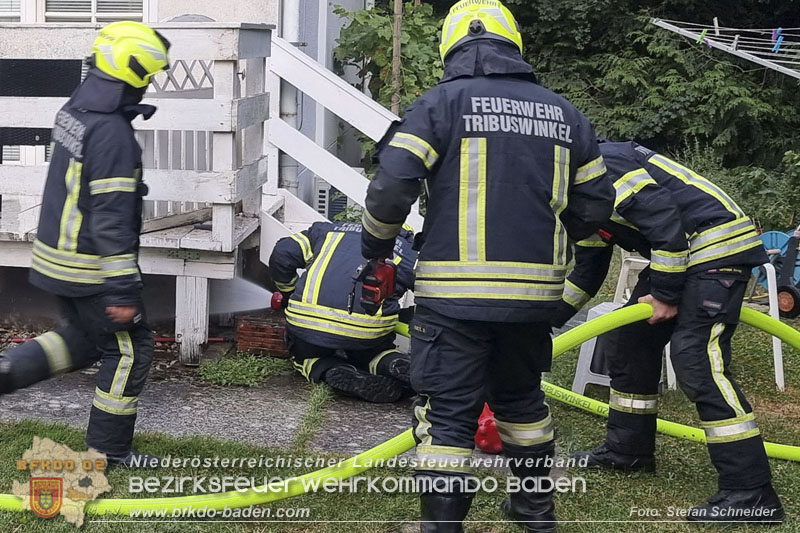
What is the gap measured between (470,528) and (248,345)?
2.40 meters

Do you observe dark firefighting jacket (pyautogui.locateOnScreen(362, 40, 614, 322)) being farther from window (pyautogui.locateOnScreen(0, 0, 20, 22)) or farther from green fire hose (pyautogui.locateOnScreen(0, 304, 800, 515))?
window (pyautogui.locateOnScreen(0, 0, 20, 22))

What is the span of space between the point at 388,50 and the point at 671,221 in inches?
237

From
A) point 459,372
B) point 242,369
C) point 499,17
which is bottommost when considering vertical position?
point 242,369

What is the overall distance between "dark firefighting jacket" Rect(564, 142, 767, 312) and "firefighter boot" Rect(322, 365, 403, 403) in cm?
164

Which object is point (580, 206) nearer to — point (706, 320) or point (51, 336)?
point (706, 320)

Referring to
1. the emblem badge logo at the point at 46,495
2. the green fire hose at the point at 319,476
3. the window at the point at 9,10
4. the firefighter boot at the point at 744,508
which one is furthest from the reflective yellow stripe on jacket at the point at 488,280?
the window at the point at 9,10

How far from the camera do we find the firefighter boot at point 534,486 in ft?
12.1

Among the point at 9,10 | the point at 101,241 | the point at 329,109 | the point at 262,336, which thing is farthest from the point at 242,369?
the point at 9,10

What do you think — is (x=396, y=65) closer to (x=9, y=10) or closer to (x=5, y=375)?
(x=9, y=10)

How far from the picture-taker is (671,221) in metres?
3.87

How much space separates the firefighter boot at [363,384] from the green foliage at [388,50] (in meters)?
4.37

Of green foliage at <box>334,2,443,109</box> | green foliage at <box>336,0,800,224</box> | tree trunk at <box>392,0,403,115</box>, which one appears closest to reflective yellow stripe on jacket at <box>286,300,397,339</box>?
tree trunk at <box>392,0,403,115</box>

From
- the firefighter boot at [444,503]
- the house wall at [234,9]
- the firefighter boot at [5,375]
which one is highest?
the house wall at [234,9]

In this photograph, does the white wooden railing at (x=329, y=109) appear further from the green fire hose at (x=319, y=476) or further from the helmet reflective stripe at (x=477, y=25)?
the helmet reflective stripe at (x=477, y=25)
